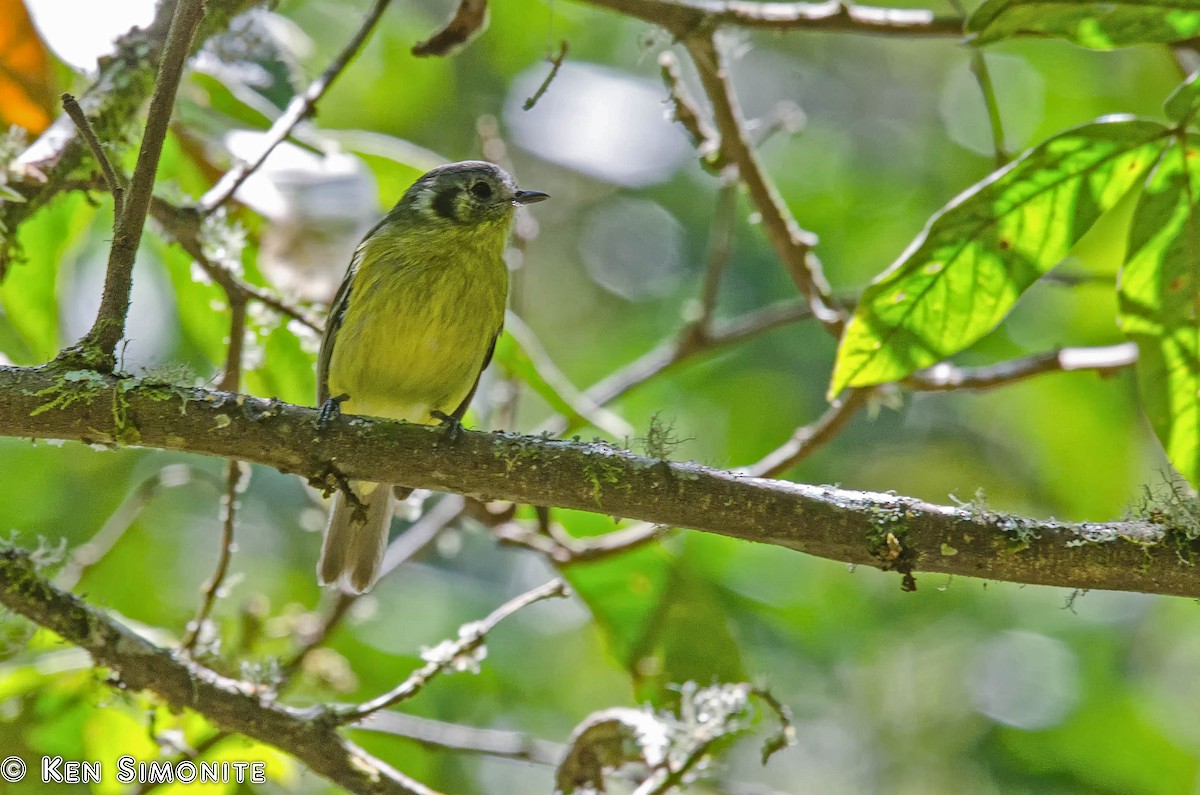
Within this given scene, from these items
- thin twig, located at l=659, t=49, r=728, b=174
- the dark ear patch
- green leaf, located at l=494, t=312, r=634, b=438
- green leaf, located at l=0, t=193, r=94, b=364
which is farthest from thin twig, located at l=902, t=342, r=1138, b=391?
green leaf, located at l=0, t=193, r=94, b=364

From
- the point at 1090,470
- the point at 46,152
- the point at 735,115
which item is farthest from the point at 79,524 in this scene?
the point at 1090,470

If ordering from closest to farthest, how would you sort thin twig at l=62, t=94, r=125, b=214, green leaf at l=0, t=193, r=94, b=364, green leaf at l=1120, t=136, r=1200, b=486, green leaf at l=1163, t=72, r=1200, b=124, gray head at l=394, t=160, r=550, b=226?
thin twig at l=62, t=94, r=125, b=214 → green leaf at l=1163, t=72, r=1200, b=124 → green leaf at l=1120, t=136, r=1200, b=486 → green leaf at l=0, t=193, r=94, b=364 → gray head at l=394, t=160, r=550, b=226

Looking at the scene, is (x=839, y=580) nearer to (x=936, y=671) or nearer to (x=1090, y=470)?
(x=936, y=671)

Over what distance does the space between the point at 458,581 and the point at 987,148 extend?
3.40 meters

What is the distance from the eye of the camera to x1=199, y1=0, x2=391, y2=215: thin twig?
9.65 ft

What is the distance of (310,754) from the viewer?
2609 mm

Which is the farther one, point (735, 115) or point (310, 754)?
point (735, 115)

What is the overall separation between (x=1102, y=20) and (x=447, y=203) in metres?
2.22

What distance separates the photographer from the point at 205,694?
2.64m

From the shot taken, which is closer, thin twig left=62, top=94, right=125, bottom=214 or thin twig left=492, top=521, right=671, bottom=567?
thin twig left=62, top=94, right=125, bottom=214

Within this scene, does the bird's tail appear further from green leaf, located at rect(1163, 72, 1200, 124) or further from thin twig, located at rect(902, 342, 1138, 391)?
green leaf, located at rect(1163, 72, 1200, 124)

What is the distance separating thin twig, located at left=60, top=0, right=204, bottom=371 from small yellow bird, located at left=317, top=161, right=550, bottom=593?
1.41 metres

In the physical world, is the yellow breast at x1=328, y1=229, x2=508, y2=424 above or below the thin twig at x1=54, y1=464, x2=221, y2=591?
above

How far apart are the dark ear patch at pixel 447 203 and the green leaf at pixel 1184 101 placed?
7.36 feet
